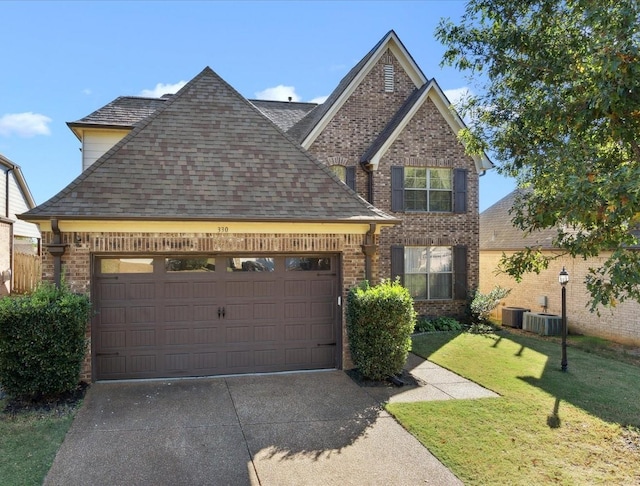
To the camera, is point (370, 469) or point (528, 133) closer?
point (370, 469)

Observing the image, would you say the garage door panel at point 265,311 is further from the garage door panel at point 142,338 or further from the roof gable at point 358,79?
the roof gable at point 358,79

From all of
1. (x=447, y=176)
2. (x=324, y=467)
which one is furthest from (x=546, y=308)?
(x=324, y=467)

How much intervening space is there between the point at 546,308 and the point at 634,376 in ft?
23.2

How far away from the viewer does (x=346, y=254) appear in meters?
9.51

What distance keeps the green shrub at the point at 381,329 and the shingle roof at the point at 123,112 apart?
1040 cm

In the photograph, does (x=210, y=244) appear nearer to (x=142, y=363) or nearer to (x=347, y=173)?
(x=142, y=363)

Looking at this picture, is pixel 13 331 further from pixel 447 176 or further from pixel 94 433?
pixel 447 176

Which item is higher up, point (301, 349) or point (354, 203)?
point (354, 203)

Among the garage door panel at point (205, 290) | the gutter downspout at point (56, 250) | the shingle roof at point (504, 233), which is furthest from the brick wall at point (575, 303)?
the gutter downspout at point (56, 250)

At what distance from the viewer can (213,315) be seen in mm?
9125

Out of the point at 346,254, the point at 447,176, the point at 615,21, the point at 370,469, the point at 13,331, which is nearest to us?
the point at 370,469

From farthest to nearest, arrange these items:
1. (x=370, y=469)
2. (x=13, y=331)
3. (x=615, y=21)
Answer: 1. (x=13, y=331)
2. (x=615, y=21)
3. (x=370, y=469)

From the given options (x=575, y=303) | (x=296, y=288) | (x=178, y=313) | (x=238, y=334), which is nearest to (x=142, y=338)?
(x=178, y=313)

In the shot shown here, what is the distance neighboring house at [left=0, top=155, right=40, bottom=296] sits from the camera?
2031 centimetres
